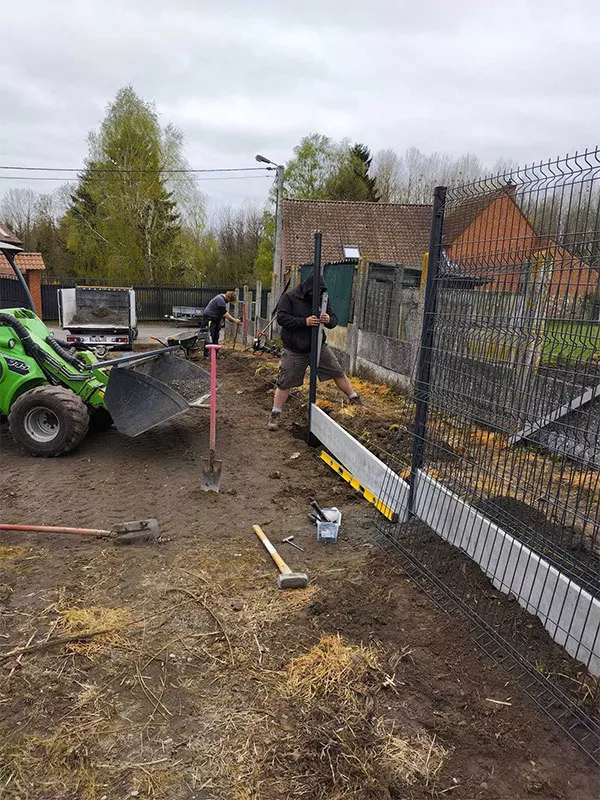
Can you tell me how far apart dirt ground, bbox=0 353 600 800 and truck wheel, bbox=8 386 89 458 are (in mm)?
1927

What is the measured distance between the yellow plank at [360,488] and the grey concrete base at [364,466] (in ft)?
0.10

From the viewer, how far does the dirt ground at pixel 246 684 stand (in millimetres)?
2172

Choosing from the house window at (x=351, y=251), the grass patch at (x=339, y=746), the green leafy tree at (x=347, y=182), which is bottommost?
the grass patch at (x=339, y=746)

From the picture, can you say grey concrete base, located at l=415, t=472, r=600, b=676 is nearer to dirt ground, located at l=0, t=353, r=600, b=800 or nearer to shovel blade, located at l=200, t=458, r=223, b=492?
dirt ground, located at l=0, t=353, r=600, b=800

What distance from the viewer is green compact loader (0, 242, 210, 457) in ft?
19.5

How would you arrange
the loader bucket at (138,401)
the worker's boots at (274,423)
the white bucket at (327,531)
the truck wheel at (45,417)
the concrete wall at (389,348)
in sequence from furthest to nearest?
the concrete wall at (389,348), the worker's boots at (274,423), the truck wheel at (45,417), the loader bucket at (138,401), the white bucket at (327,531)

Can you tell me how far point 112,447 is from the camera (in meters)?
6.77

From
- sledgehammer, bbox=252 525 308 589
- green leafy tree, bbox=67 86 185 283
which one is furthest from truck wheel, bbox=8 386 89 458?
green leafy tree, bbox=67 86 185 283

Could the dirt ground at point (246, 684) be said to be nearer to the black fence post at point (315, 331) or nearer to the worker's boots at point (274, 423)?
the black fence post at point (315, 331)

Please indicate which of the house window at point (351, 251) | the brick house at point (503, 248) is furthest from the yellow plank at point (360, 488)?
the house window at point (351, 251)

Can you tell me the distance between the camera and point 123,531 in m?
4.20

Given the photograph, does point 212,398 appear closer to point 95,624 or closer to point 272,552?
point 272,552

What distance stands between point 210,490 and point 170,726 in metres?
2.93

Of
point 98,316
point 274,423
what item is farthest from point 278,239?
point 274,423
